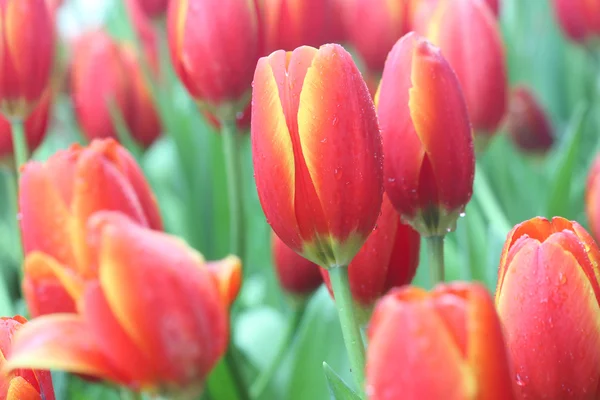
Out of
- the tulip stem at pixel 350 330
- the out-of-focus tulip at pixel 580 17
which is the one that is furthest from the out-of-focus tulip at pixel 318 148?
the out-of-focus tulip at pixel 580 17

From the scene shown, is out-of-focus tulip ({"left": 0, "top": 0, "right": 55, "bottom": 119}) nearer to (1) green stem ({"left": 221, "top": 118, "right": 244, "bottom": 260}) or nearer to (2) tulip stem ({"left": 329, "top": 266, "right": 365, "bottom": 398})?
(1) green stem ({"left": 221, "top": 118, "right": 244, "bottom": 260})

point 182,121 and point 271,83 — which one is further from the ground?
point 271,83

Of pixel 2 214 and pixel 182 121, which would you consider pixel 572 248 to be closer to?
pixel 182 121

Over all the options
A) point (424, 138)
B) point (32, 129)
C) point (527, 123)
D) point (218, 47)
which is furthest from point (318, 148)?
point (527, 123)

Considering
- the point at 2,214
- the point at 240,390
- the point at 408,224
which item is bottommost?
the point at 2,214

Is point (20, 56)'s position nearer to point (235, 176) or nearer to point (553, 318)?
point (235, 176)

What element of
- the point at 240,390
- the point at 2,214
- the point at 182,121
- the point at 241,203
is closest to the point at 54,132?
the point at 2,214
